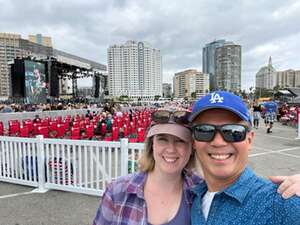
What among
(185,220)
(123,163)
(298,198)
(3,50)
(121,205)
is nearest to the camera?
(298,198)

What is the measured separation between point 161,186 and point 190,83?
316 ft

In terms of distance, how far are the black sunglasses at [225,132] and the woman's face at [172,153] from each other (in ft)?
1.45

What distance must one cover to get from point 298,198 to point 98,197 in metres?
4.38

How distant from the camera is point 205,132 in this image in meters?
1.21

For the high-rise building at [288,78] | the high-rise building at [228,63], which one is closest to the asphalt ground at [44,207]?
the high-rise building at [228,63]

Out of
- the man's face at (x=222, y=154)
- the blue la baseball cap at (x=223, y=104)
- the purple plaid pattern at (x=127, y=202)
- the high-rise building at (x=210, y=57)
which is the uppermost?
the high-rise building at (x=210, y=57)

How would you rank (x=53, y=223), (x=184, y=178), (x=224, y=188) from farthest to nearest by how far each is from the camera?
(x=53, y=223)
(x=184, y=178)
(x=224, y=188)

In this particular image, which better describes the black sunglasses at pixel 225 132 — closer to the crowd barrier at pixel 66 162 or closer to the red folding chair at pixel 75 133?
the crowd barrier at pixel 66 162

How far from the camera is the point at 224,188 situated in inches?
46.9

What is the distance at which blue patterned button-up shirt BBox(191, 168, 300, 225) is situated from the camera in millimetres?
952

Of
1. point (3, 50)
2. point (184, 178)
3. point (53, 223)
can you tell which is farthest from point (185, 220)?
point (3, 50)

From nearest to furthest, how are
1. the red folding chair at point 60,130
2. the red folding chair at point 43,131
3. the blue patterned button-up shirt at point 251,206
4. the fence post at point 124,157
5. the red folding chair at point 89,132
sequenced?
the blue patterned button-up shirt at point 251,206
the fence post at point 124,157
the red folding chair at point 89,132
the red folding chair at point 43,131
the red folding chair at point 60,130

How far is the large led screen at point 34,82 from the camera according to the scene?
920 inches

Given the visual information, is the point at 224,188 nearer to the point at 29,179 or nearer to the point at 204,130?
the point at 204,130
